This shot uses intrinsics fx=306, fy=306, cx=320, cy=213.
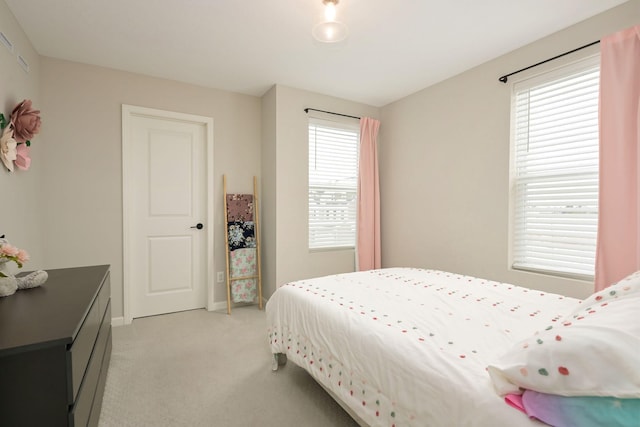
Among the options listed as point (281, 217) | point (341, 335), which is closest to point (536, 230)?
point (341, 335)

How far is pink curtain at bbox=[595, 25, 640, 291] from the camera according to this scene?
190cm

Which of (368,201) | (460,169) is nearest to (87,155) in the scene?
(368,201)

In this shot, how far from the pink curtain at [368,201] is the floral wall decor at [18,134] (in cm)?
300

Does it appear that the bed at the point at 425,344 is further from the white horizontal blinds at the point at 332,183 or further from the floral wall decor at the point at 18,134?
the floral wall decor at the point at 18,134

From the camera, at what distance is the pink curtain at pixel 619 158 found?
1.90m

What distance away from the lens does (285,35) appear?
238cm

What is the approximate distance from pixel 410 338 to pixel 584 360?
58cm

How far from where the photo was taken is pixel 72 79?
2.80 meters

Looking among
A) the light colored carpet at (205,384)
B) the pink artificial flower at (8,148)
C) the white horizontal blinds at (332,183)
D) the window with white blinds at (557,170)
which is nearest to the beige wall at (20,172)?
the pink artificial flower at (8,148)

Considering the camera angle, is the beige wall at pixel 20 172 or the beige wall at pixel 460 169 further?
the beige wall at pixel 460 169

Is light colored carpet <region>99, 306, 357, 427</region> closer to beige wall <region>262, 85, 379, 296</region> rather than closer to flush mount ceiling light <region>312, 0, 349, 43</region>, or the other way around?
beige wall <region>262, 85, 379, 296</region>

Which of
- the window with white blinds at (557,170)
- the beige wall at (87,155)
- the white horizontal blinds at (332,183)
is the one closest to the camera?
the window with white blinds at (557,170)

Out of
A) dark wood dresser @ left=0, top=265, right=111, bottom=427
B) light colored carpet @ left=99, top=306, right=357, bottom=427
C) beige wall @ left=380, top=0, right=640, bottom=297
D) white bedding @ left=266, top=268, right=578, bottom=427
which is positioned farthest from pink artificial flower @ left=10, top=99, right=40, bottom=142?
beige wall @ left=380, top=0, right=640, bottom=297

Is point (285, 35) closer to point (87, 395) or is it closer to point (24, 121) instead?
point (24, 121)
